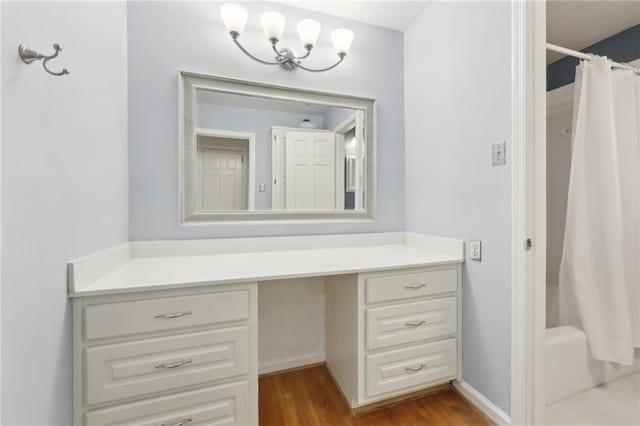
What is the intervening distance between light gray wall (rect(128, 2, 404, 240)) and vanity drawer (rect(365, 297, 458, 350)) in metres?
0.66

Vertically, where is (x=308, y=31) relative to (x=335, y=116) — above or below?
above

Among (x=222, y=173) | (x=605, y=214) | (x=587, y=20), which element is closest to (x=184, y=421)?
(x=222, y=173)

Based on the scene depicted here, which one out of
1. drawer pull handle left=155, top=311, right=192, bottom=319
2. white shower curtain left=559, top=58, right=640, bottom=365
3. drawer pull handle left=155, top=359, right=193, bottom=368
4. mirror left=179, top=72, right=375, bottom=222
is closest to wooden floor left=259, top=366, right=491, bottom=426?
drawer pull handle left=155, top=359, right=193, bottom=368

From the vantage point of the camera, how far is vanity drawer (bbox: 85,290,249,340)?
0.96 m

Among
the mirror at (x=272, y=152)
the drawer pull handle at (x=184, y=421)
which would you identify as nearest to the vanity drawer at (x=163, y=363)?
the drawer pull handle at (x=184, y=421)

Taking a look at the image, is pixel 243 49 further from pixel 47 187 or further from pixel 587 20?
pixel 587 20

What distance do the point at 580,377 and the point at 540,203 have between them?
1065 millimetres

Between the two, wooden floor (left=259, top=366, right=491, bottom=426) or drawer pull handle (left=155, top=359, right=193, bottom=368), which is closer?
drawer pull handle (left=155, top=359, right=193, bottom=368)

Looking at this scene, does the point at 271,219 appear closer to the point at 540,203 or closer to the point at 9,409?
the point at 9,409

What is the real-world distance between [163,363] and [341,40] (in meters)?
1.87

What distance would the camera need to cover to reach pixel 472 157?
1.44 meters

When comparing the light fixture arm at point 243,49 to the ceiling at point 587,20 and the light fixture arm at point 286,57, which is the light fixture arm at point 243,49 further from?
the ceiling at point 587,20

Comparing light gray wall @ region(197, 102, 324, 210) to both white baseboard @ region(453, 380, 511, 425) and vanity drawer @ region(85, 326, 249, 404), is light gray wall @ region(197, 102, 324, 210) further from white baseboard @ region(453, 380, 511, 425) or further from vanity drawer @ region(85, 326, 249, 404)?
white baseboard @ region(453, 380, 511, 425)

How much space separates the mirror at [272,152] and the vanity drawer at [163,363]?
2.35ft
